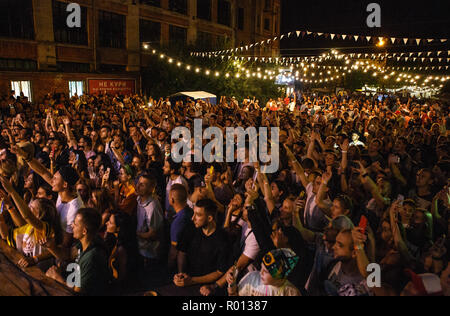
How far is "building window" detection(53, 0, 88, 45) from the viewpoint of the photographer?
20312mm

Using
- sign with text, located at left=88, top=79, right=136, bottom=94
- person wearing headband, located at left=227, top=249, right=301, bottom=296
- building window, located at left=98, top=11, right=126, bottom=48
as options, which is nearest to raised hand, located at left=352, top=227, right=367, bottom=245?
person wearing headband, located at left=227, top=249, right=301, bottom=296

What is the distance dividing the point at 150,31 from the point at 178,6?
420 cm

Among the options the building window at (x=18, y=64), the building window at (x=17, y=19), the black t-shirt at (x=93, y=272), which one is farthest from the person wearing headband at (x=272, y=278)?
the building window at (x=17, y=19)

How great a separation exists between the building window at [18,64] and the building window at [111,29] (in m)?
5.29

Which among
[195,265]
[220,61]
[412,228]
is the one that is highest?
[220,61]

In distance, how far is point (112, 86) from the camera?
22.8m

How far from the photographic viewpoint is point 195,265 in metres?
3.49

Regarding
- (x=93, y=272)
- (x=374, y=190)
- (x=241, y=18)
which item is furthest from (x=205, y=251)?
(x=241, y=18)

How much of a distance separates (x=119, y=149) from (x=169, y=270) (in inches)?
139

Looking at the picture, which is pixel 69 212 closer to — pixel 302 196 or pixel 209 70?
pixel 302 196

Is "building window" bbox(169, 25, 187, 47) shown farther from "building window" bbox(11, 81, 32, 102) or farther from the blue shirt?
the blue shirt
